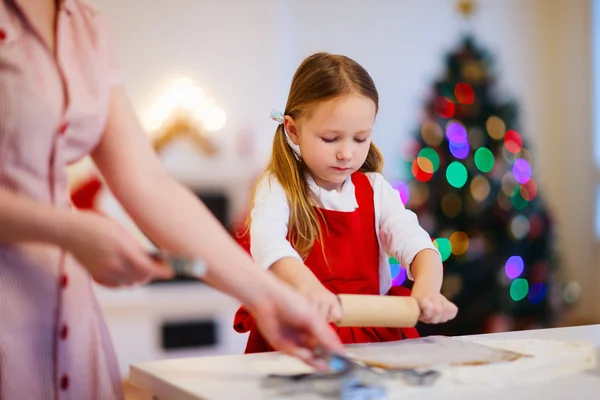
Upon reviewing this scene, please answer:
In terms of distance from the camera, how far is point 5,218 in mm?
787

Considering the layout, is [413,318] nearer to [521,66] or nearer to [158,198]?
[158,198]

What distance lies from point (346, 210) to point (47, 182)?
2.47 ft

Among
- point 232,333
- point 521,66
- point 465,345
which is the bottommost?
point 232,333

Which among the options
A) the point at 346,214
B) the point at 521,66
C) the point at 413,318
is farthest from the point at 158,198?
the point at 521,66

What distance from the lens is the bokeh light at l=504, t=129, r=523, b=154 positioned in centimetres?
440

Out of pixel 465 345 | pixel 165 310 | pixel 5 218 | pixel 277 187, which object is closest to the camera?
pixel 5 218

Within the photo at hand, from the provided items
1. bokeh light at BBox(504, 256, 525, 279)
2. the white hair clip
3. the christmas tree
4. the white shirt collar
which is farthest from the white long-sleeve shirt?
bokeh light at BBox(504, 256, 525, 279)

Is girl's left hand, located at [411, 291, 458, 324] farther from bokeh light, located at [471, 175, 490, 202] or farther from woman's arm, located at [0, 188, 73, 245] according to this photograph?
bokeh light, located at [471, 175, 490, 202]

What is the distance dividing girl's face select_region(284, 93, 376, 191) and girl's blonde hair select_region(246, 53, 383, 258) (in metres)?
0.02

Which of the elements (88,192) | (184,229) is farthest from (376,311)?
(88,192)

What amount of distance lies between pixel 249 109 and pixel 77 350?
347 cm

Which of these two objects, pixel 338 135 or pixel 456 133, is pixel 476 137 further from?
pixel 338 135

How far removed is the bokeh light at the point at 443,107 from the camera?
14.3 feet

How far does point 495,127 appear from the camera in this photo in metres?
4.39
